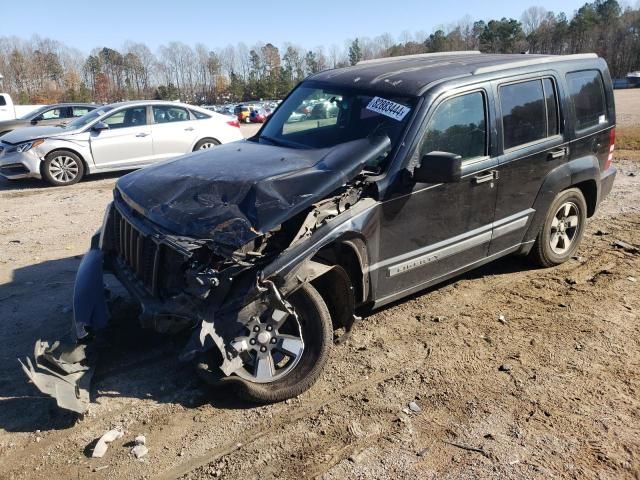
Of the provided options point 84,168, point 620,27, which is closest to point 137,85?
point 84,168

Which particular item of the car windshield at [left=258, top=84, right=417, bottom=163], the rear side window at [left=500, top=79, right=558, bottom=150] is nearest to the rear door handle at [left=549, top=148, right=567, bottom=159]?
the rear side window at [left=500, top=79, right=558, bottom=150]

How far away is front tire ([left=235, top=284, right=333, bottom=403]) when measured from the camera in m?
3.50

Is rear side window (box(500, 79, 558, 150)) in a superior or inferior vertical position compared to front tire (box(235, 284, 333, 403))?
superior

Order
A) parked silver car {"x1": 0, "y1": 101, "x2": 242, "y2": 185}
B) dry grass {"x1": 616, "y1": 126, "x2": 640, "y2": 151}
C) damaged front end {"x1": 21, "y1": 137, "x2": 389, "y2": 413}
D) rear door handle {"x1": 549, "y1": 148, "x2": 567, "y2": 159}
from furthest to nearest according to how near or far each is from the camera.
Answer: dry grass {"x1": 616, "y1": 126, "x2": 640, "y2": 151} → parked silver car {"x1": 0, "y1": 101, "x2": 242, "y2": 185} → rear door handle {"x1": 549, "y1": 148, "x2": 567, "y2": 159} → damaged front end {"x1": 21, "y1": 137, "x2": 389, "y2": 413}

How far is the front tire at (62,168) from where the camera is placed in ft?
34.6

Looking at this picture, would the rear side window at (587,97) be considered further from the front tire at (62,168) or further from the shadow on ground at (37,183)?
the front tire at (62,168)

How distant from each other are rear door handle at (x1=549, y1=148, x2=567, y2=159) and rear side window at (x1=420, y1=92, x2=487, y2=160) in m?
0.91

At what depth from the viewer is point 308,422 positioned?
3357 millimetres

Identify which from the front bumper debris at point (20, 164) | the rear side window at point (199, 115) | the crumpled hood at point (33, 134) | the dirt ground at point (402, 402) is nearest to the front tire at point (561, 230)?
the dirt ground at point (402, 402)

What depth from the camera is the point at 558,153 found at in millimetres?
4992

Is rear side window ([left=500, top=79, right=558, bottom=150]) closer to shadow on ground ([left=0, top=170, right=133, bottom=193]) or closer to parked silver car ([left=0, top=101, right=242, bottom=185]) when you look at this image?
parked silver car ([left=0, top=101, right=242, bottom=185])

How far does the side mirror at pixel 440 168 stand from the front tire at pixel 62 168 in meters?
8.97

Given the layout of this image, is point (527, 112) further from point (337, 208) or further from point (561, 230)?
point (337, 208)

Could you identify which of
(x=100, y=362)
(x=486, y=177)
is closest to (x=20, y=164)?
(x=100, y=362)
